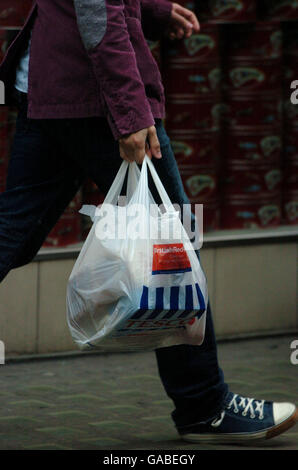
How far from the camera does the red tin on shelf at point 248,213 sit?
5.14m

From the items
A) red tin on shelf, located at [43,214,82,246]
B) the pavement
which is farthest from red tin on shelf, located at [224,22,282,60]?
the pavement

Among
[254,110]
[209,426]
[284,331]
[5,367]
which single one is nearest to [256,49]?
[254,110]

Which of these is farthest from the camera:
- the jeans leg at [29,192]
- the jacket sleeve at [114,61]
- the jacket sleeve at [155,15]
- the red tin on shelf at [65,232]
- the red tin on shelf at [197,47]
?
the red tin on shelf at [197,47]

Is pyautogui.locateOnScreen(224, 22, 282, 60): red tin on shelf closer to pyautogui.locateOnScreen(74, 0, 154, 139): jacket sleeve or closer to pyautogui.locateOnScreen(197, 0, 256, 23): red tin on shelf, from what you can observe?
pyautogui.locateOnScreen(197, 0, 256, 23): red tin on shelf

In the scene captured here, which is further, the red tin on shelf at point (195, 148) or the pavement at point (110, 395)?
the red tin on shelf at point (195, 148)

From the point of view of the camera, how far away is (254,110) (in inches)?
200

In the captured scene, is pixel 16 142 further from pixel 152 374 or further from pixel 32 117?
pixel 152 374

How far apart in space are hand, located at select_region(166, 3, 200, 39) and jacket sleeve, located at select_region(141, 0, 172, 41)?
3 cm

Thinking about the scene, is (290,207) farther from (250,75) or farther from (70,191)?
(70,191)

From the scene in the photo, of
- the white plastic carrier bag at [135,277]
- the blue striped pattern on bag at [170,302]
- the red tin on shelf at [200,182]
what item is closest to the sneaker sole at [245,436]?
the white plastic carrier bag at [135,277]

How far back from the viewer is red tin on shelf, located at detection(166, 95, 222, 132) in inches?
192

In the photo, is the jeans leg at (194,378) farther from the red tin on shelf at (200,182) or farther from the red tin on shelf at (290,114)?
the red tin on shelf at (290,114)

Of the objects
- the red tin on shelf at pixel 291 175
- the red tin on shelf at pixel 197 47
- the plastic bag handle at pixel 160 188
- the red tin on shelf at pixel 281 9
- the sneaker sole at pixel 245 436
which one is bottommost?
the sneaker sole at pixel 245 436

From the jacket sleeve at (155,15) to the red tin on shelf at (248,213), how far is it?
1.63 metres
